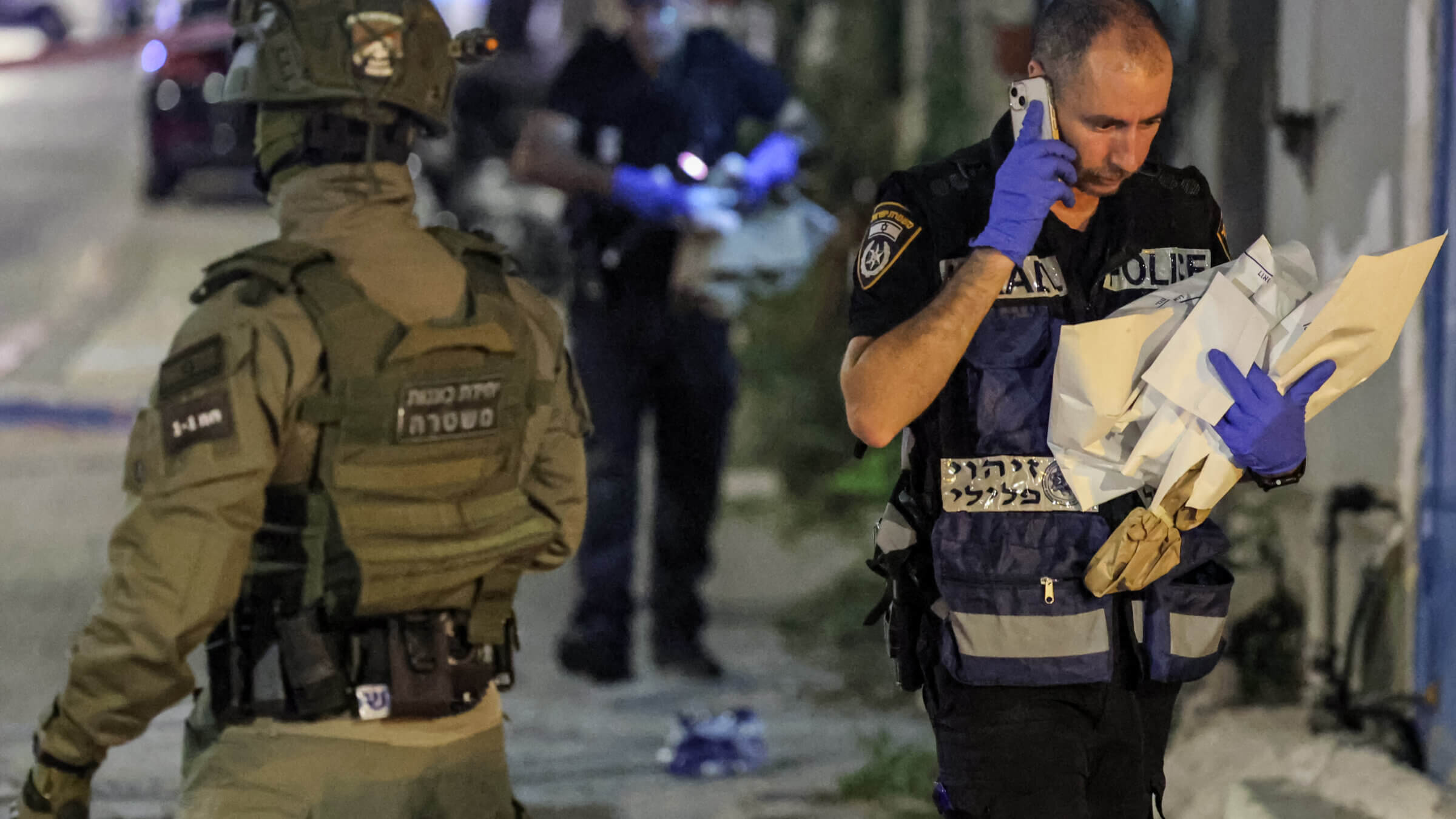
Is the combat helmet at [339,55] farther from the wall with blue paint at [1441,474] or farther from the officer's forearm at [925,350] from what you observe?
the wall with blue paint at [1441,474]

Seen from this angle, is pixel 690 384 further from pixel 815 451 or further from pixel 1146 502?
pixel 1146 502

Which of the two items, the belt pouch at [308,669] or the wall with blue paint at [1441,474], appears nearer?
the belt pouch at [308,669]

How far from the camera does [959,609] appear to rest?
2.43 meters

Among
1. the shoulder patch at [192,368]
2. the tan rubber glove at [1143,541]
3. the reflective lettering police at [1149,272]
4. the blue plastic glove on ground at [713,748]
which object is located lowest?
the blue plastic glove on ground at [713,748]

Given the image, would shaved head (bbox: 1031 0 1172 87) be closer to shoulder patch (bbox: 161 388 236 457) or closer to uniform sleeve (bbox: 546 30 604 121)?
shoulder patch (bbox: 161 388 236 457)

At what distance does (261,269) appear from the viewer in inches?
88.8

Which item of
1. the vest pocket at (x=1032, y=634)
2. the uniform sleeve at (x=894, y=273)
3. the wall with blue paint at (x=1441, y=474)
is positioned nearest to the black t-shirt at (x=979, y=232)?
the uniform sleeve at (x=894, y=273)

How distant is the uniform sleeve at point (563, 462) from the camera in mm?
2666

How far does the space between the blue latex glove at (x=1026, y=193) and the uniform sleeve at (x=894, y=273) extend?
5.1 inches

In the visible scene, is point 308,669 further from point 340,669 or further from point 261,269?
point 261,269

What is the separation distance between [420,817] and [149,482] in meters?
0.62

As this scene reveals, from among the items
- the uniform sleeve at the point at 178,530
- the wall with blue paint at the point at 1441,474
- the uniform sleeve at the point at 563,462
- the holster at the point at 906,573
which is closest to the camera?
the uniform sleeve at the point at 178,530

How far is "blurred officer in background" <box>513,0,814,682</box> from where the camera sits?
19.4 ft

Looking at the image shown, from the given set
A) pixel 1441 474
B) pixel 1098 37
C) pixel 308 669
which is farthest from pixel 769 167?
pixel 308 669
